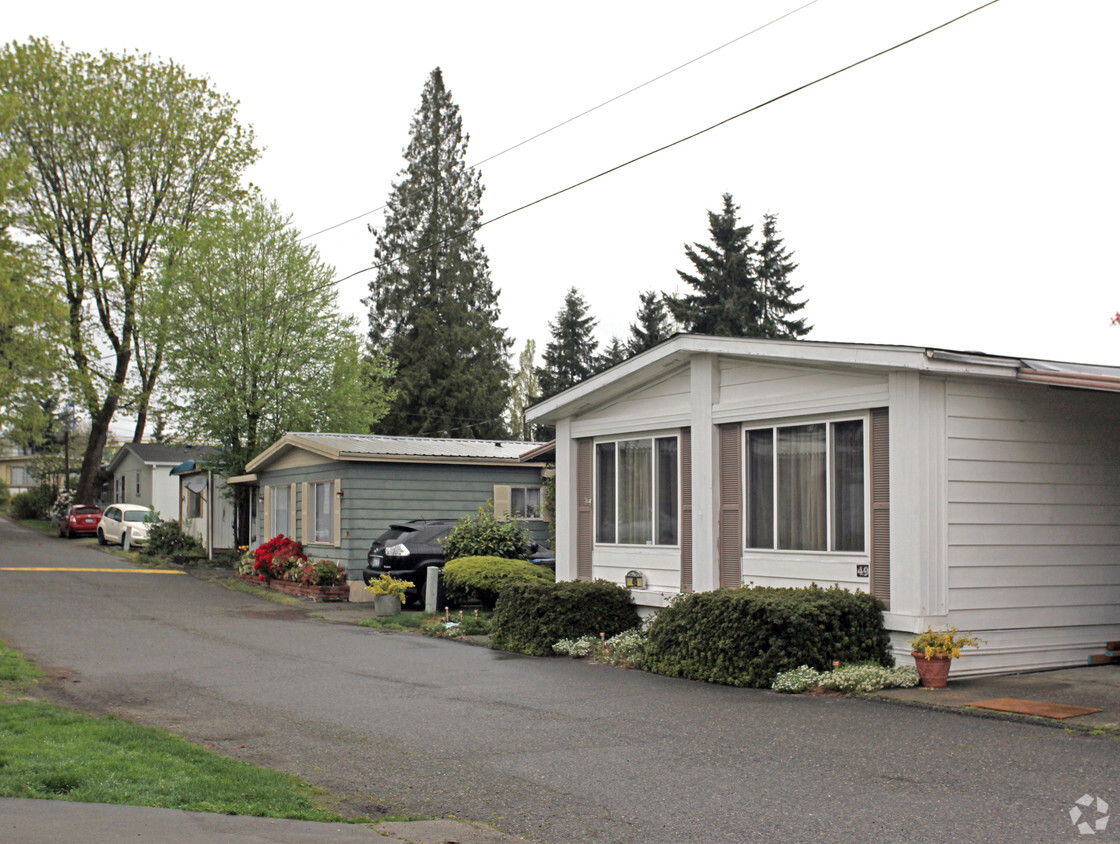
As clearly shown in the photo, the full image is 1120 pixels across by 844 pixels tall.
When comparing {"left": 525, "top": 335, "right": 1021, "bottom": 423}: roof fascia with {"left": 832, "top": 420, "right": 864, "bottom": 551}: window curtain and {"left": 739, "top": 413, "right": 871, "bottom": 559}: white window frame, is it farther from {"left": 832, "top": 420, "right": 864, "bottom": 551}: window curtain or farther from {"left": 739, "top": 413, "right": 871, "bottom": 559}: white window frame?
{"left": 832, "top": 420, "right": 864, "bottom": 551}: window curtain

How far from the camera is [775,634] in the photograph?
429 inches

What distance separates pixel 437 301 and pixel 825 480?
4016cm

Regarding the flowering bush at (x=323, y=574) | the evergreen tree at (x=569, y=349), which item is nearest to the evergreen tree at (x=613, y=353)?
the evergreen tree at (x=569, y=349)

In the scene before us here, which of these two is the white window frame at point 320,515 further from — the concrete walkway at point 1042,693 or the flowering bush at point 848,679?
the concrete walkway at point 1042,693

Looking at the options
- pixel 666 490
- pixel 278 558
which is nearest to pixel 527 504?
pixel 278 558

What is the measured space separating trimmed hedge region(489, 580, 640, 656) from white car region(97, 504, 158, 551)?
2234 centimetres

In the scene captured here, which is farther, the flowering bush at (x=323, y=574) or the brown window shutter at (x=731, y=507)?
the flowering bush at (x=323, y=574)

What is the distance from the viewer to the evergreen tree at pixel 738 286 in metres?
46.2

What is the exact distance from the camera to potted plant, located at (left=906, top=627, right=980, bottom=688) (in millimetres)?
10273

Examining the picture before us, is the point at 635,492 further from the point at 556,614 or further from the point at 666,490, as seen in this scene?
the point at 556,614

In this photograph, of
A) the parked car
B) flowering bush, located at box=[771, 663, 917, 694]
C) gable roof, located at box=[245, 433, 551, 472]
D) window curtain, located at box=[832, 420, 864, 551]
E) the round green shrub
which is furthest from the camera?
gable roof, located at box=[245, 433, 551, 472]

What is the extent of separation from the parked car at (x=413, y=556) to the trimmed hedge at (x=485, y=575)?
4.43 ft

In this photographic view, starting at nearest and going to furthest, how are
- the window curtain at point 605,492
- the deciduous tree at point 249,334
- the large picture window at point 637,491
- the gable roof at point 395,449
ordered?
1. the large picture window at point 637,491
2. the window curtain at point 605,492
3. the gable roof at point 395,449
4. the deciduous tree at point 249,334

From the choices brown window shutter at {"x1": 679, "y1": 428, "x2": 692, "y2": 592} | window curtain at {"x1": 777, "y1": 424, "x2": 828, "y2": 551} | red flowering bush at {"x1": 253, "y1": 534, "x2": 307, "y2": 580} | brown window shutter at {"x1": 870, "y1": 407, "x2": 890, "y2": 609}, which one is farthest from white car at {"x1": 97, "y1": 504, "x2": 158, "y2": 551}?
brown window shutter at {"x1": 870, "y1": 407, "x2": 890, "y2": 609}
